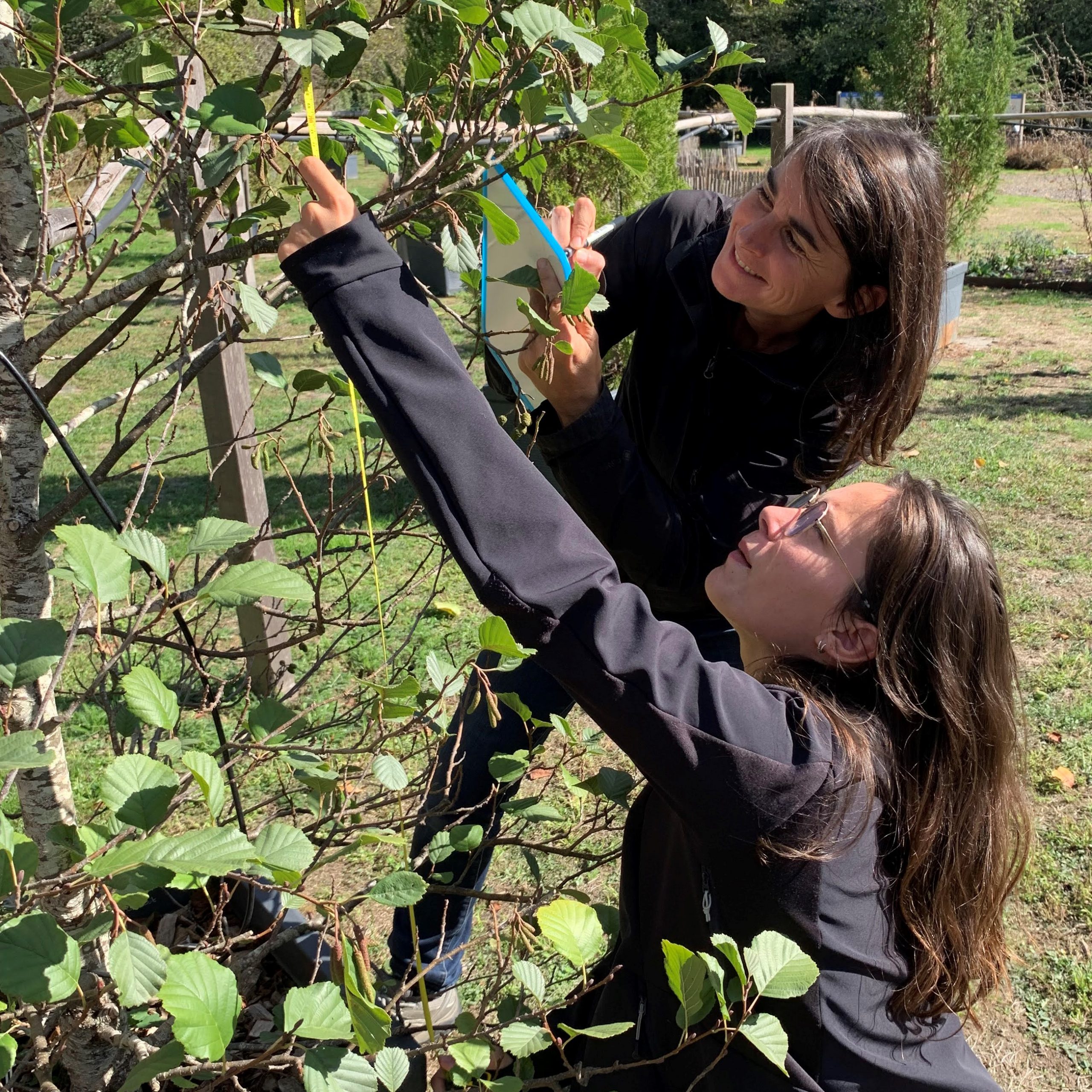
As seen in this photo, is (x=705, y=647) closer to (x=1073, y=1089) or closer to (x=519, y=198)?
(x=519, y=198)

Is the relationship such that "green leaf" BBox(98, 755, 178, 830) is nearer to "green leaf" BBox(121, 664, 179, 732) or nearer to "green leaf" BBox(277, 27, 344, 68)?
"green leaf" BBox(121, 664, 179, 732)

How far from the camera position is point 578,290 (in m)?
1.21

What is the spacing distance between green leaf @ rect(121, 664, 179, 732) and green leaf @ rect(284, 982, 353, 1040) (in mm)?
277

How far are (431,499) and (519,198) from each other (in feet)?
1.77

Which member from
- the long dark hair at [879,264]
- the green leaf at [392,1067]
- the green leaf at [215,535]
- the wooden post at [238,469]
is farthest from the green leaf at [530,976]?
the wooden post at [238,469]

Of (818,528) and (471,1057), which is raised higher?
(818,528)

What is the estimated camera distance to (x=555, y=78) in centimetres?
172

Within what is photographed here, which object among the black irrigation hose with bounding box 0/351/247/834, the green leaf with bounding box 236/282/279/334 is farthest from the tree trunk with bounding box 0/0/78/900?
the green leaf with bounding box 236/282/279/334

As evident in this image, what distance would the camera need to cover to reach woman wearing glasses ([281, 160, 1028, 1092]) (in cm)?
108

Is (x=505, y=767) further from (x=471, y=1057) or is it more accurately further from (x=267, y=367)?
(x=267, y=367)

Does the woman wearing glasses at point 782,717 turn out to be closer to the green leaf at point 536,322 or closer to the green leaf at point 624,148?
the green leaf at point 536,322

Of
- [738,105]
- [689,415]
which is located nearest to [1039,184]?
[689,415]

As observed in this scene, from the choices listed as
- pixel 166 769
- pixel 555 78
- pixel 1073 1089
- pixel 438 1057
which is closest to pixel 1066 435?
pixel 1073 1089

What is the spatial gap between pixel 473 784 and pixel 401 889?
824 millimetres
